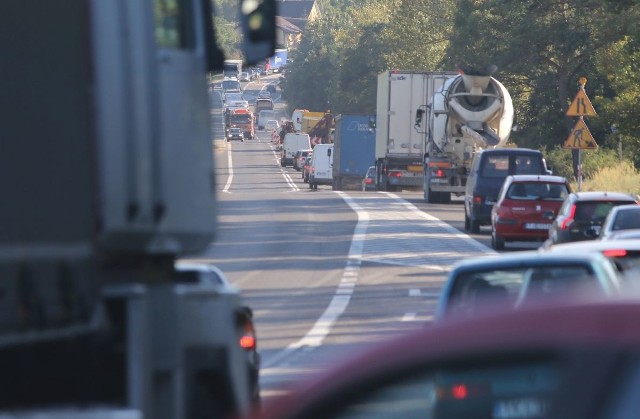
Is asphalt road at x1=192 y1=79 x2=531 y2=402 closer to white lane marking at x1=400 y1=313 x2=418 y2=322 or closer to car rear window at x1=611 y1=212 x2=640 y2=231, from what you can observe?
white lane marking at x1=400 y1=313 x2=418 y2=322

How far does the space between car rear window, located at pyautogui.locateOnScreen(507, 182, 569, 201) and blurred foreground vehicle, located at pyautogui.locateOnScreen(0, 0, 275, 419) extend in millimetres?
21203

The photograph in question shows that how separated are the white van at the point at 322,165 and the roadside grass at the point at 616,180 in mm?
19483

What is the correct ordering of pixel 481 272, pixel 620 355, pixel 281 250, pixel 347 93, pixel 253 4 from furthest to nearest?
pixel 347 93 < pixel 281 250 < pixel 481 272 < pixel 253 4 < pixel 620 355

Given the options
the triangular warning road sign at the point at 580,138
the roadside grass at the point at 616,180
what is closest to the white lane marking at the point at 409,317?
the triangular warning road sign at the point at 580,138

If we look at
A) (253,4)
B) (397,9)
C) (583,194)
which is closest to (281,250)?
(583,194)

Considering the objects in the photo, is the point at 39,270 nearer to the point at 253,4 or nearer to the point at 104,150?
the point at 104,150

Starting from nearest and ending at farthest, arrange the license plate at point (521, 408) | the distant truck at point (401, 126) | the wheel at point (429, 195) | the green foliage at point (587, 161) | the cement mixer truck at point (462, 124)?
the license plate at point (521, 408)
the cement mixer truck at point (462, 124)
the wheel at point (429, 195)
the distant truck at point (401, 126)
the green foliage at point (587, 161)

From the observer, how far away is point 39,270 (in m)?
5.37

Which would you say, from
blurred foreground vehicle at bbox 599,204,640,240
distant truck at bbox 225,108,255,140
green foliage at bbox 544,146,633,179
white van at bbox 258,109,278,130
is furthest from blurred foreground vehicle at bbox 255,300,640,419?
white van at bbox 258,109,278,130

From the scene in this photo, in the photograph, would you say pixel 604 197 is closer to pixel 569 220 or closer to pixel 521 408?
pixel 569 220

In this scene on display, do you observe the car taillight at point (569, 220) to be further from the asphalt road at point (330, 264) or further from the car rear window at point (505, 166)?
the car rear window at point (505, 166)

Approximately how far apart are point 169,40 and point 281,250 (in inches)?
873

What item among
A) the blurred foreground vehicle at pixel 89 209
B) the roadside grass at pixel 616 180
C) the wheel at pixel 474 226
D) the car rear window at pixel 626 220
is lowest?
the roadside grass at pixel 616 180

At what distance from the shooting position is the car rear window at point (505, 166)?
31266 mm
